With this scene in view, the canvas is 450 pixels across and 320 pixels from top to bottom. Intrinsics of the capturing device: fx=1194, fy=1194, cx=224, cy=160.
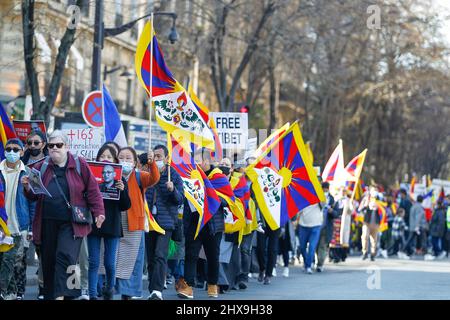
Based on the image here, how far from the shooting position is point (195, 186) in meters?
15.0

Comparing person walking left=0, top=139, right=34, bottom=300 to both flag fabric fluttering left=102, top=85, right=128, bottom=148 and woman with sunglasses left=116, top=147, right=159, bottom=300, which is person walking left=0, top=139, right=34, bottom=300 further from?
flag fabric fluttering left=102, top=85, right=128, bottom=148

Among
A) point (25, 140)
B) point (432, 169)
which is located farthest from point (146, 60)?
point (432, 169)

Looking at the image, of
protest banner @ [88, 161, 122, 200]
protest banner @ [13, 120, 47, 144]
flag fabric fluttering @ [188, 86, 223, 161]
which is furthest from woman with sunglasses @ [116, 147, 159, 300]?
flag fabric fluttering @ [188, 86, 223, 161]

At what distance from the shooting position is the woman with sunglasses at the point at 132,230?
13.2 meters

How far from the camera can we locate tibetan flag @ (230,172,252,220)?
16594 millimetres

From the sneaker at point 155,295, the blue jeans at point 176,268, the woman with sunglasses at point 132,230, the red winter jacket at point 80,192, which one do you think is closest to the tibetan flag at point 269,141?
the blue jeans at point 176,268

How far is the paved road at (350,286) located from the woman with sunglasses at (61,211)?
2.34m

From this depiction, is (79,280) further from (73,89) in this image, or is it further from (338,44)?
(338,44)

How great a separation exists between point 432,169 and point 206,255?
4846 cm

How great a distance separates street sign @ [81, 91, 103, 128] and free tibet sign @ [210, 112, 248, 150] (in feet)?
5.95

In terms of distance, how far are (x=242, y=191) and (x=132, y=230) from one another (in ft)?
12.1

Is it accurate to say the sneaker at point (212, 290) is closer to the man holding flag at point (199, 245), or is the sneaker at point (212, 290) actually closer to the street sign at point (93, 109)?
the man holding flag at point (199, 245)
